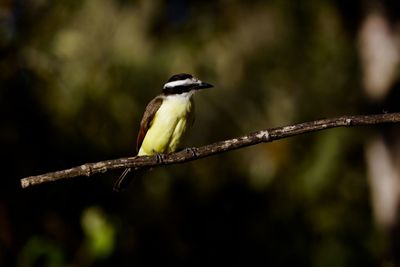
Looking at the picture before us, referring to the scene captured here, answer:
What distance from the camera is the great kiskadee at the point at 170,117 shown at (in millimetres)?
5910

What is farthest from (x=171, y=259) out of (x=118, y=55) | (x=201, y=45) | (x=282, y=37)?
(x=282, y=37)

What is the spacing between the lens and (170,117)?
588 cm

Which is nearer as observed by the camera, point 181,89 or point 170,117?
point 170,117

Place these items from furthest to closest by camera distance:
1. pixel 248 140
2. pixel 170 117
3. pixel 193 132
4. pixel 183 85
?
pixel 193 132
pixel 183 85
pixel 170 117
pixel 248 140

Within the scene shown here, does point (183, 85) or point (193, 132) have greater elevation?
point (183, 85)

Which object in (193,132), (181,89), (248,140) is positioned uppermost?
(181,89)

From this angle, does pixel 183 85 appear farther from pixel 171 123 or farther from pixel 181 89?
pixel 171 123

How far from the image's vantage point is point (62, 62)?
7.81 metres

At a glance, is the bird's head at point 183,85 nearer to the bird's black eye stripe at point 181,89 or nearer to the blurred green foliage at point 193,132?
the bird's black eye stripe at point 181,89

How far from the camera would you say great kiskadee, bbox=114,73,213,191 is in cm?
591

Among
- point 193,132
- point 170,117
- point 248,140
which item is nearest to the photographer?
point 248,140

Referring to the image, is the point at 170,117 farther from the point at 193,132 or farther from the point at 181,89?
the point at 193,132

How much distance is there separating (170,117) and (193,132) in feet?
12.3

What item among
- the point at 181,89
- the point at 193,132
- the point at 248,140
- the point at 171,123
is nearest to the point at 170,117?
the point at 171,123
